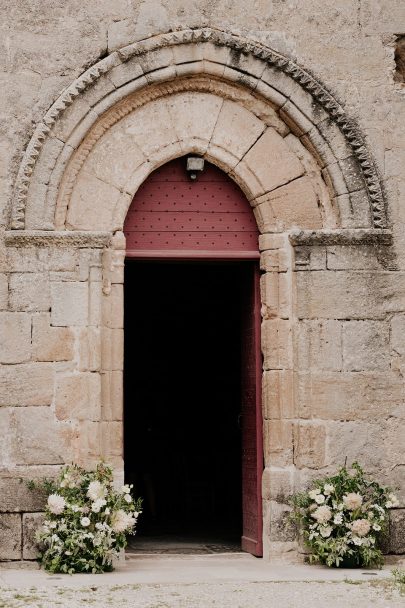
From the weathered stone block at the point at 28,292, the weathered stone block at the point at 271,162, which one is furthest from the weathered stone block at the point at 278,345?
the weathered stone block at the point at 28,292

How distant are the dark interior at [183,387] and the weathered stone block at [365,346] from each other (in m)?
3.92

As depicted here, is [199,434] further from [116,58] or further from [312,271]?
[116,58]

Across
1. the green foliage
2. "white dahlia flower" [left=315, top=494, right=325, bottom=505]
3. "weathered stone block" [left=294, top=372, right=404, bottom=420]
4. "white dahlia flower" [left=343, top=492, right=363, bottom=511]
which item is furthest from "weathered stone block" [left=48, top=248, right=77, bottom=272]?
the green foliage

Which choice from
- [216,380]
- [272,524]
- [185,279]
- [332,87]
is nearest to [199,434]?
[216,380]

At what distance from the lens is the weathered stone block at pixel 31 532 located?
7934mm

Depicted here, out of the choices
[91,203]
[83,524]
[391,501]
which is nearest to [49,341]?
[91,203]

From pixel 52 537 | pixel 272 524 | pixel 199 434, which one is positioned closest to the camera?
pixel 52 537

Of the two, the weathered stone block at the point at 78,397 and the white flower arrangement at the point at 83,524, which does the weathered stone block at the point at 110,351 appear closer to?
the weathered stone block at the point at 78,397

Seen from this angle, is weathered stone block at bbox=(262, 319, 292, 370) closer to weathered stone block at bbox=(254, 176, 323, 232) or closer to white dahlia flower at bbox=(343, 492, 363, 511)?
weathered stone block at bbox=(254, 176, 323, 232)

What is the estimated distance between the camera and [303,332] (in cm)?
843

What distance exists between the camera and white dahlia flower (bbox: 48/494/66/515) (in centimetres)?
770

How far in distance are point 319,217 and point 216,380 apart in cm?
507

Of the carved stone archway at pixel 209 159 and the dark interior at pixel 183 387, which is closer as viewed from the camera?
the carved stone archway at pixel 209 159

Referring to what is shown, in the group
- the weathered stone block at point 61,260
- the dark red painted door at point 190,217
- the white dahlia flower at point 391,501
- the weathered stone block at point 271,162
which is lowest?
the white dahlia flower at point 391,501
